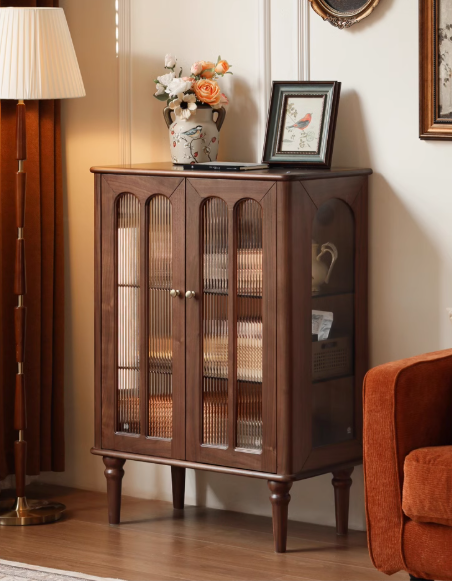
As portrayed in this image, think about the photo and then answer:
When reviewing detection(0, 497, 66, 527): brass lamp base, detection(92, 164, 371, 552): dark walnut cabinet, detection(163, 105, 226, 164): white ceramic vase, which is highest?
detection(163, 105, 226, 164): white ceramic vase

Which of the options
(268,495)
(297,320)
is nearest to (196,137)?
(297,320)

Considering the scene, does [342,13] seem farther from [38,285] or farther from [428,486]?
[428,486]

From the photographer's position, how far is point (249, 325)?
3391 millimetres

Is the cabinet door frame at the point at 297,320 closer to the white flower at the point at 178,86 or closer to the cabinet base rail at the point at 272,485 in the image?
the cabinet base rail at the point at 272,485

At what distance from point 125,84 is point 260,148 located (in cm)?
64

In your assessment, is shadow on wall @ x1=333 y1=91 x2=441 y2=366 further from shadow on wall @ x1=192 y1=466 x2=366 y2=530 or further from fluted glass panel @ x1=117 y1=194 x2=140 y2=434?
fluted glass panel @ x1=117 y1=194 x2=140 y2=434

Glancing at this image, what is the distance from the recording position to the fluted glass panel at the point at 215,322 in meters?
3.42

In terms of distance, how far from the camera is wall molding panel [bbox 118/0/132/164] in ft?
13.2

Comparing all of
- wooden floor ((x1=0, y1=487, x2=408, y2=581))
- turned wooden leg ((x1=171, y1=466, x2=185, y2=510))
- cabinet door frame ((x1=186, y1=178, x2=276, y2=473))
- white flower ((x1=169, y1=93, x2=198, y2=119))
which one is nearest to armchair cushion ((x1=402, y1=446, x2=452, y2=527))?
wooden floor ((x1=0, y1=487, x2=408, y2=581))

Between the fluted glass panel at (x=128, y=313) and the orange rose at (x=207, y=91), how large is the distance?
42cm

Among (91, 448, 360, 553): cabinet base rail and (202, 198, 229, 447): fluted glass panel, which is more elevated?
(202, 198, 229, 447): fluted glass panel

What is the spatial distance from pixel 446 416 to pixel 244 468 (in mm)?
801

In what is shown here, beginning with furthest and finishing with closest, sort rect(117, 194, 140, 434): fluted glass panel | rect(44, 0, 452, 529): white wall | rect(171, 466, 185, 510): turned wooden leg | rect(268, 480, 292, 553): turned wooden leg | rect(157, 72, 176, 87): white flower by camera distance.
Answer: rect(171, 466, 185, 510): turned wooden leg → rect(157, 72, 176, 87): white flower → rect(117, 194, 140, 434): fluted glass panel → rect(44, 0, 452, 529): white wall → rect(268, 480, 292, 553): turned wooden leg

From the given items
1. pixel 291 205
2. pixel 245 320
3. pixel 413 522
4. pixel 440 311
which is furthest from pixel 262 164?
pixel 413 522
